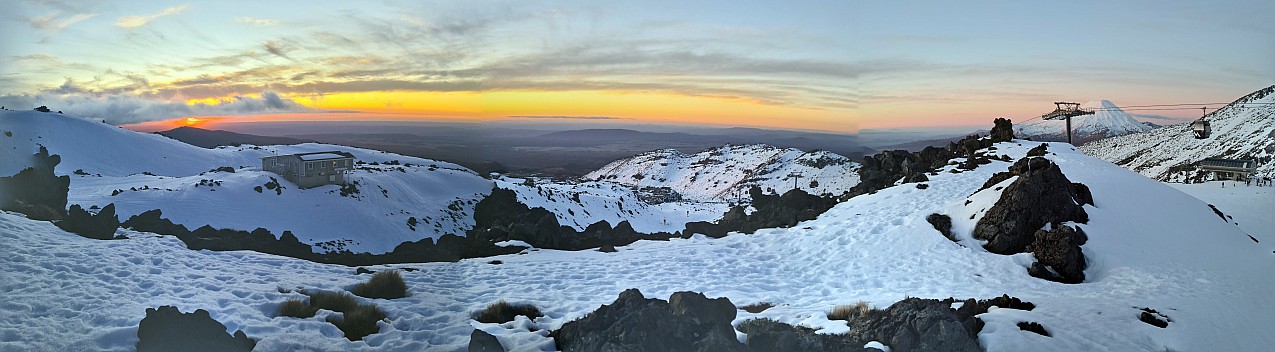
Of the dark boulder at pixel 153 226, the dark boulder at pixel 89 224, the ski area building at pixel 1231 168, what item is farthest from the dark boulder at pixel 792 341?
the ski area building at pixel 1231 168

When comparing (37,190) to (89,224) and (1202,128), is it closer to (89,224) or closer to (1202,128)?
(89,224)

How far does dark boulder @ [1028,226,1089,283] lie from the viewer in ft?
27.7

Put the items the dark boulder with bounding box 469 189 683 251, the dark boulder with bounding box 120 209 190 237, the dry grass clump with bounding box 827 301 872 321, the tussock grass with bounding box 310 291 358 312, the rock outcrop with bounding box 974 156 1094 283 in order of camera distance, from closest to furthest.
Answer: the tussock grass with bounding box 310 291 358 312 → the dry grass clump with bounding box 827 301 872 321 → the rock outcrop with bounding box 974 156 1094 283 → the dark boulder with bounding box 120 209 190 237 → the dark boulder with bounding box 469 189 683 251

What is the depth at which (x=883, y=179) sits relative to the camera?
1994cm

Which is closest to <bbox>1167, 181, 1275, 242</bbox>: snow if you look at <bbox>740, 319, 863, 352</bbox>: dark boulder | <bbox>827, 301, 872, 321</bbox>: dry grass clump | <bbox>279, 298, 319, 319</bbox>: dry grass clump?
<bbox>827, 301, 872, 321</bbox>: dry grass clump

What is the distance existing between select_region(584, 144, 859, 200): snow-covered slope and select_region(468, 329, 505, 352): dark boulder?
77966 millimetres

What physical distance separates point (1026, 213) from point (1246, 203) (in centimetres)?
1691

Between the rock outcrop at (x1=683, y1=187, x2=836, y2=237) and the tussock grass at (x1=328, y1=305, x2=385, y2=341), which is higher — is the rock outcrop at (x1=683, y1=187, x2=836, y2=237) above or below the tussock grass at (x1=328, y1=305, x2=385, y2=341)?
below

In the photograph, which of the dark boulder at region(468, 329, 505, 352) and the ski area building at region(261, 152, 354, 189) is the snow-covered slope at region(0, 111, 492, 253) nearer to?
the ski area building at region(261, 152, 354, 189)

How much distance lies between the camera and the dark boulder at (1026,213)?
952cm

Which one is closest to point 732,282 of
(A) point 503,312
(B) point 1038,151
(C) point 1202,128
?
(A) point 503,312

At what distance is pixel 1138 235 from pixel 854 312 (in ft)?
23.0

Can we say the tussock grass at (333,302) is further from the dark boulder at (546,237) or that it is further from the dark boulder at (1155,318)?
the dark boulder at (1155,318)

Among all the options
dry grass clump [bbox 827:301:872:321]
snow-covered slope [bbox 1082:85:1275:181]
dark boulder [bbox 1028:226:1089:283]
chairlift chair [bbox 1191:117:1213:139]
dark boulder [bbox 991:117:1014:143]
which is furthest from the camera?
snow-covered slope [bbox 1082:85:1275:181]
